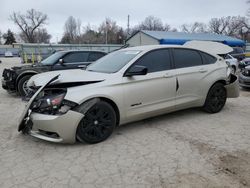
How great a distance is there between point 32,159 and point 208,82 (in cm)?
379

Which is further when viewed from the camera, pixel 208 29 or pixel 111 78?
pixel 208 29

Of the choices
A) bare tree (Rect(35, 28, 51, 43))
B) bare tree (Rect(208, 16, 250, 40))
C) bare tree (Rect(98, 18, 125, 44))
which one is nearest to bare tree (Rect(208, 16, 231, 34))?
bare tree (Rect(208, 16, 250, 40))

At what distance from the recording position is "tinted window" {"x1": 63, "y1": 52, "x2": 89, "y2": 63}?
8184 millimetres

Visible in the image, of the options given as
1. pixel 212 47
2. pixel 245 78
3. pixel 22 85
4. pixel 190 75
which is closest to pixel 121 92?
pixel 190 75

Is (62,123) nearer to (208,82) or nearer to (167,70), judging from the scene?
(167,70)

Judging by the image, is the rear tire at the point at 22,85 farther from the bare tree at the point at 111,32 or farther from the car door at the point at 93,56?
the bare tree at the point at 111,32

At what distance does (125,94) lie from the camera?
13.0 ft

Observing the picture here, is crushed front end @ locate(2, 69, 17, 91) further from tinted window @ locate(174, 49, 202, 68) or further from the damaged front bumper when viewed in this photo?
the damaged front bumper

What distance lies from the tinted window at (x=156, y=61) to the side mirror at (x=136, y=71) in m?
0.21

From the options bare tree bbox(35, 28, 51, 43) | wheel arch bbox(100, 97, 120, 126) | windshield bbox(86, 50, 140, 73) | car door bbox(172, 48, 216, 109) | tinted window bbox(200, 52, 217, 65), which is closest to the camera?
wheel arch bbox(100, 97, 120, 126)

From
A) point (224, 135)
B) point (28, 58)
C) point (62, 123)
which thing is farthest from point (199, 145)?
point (28, 58)

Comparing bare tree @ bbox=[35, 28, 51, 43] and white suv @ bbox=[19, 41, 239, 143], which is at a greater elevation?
bare tree @ bbox=[35, 28, 51, 43]

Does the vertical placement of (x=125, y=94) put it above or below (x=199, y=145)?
above

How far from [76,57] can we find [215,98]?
5.03 metres
